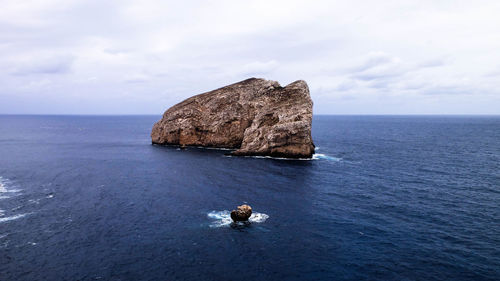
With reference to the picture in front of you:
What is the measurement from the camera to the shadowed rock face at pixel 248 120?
87938 millimetres

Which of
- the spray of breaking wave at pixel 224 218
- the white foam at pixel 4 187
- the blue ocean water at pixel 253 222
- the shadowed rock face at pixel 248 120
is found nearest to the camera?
the blue ocean water at pixel 253 222

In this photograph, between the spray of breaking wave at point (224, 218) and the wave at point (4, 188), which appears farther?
the wave at point (4, 188)

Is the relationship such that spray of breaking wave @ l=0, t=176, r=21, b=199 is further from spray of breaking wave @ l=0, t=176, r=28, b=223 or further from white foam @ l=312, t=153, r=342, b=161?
white foam @ l=312, t=153, r=342, b=161

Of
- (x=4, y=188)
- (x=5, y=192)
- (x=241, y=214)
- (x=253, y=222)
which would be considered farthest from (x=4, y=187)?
(x=253, y=222)

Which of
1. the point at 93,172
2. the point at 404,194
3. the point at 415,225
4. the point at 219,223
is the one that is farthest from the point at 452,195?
the point at 93,172

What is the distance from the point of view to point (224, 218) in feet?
147

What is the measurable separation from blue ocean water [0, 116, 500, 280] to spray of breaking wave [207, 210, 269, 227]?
0.32 meters

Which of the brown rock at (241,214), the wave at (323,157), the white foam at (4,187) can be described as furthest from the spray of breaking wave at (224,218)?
the wave at (323,157)

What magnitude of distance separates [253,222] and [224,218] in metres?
4.41

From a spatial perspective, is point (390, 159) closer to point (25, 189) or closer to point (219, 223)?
point (219, 223)

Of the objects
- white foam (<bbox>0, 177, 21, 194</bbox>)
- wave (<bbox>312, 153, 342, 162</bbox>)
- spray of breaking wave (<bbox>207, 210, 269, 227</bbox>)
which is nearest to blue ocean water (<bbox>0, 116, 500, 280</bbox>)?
spray of breaking wave (<bbox>207, 210, 269, 227</bbox>)

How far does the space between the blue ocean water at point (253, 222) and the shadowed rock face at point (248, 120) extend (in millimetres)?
11159

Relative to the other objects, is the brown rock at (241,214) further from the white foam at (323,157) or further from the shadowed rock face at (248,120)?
the white foam at (323,157)

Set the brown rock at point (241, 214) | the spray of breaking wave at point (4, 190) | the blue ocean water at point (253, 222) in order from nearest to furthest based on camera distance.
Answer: the blue ocean water at point (253, 222) → the brown rock at point (241, 214) → the spray of breaking wave at point (4, 190)
